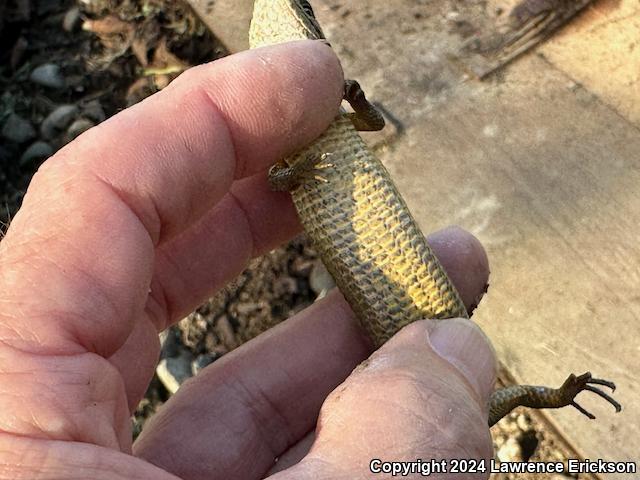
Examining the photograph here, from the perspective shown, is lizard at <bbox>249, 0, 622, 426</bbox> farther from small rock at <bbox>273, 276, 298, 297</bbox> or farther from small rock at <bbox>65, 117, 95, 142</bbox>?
small rock at <bbox>65, 117, 95, 142</bbox>

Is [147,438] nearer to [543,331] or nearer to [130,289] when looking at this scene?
[130,289]

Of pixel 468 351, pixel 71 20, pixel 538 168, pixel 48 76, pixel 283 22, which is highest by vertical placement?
pixel 283 22

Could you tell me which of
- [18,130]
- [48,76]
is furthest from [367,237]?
[48,76]

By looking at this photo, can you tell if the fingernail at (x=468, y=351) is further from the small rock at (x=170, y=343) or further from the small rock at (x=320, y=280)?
the small rock at (x=170, y=343)

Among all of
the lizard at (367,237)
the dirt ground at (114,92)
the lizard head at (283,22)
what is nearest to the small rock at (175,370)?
the dirt ground at (114,92)

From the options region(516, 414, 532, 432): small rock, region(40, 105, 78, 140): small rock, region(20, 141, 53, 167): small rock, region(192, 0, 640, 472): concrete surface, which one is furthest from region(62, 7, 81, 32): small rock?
region(516, 414, 532, 432): small rock

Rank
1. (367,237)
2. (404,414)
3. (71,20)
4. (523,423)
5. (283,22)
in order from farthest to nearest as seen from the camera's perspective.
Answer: (71,20) < (523,423) < (283,22) < (367,237) < (404,414)

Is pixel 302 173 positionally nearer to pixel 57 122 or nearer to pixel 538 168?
pixel 538 168
